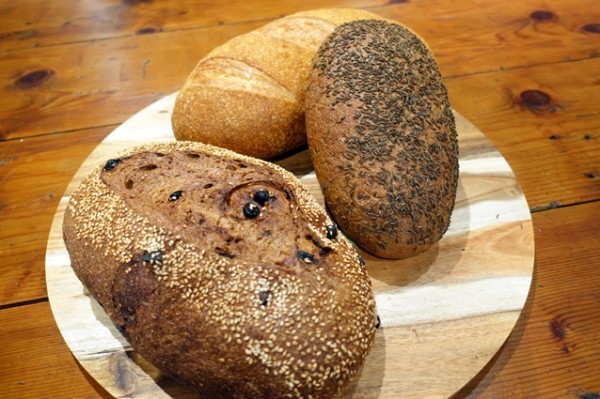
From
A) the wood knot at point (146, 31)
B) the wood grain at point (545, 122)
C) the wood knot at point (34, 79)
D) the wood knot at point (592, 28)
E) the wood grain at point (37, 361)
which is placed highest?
the wood knot at point (146, 31)

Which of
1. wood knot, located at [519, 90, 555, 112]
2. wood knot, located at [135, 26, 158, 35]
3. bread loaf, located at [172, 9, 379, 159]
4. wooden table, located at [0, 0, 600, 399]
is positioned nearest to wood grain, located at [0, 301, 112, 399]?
wooden table, located at [0, 0, 600, 399]

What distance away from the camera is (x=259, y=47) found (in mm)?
1608

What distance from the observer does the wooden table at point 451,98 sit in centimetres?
123

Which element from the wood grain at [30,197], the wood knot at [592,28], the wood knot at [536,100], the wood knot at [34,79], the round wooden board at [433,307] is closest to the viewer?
the round wooden board at [433,307]

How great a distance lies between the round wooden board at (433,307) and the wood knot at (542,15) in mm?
1185

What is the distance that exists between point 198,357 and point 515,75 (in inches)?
65.0

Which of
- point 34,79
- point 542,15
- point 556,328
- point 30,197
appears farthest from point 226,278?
point 542,15

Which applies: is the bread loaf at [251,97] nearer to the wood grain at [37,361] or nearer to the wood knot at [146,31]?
the wood grain at [37,361]

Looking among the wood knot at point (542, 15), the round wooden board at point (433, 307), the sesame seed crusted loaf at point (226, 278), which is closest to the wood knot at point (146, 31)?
the round wooden board at point (433, 307)

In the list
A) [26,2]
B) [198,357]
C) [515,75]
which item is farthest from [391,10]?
[198,357]

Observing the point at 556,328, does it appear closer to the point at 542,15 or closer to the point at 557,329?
Result: the point at 557,329

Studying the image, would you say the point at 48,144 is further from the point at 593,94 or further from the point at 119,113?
the point at 593,94

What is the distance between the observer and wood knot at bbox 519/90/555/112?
191cm

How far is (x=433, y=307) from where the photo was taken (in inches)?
47.6
